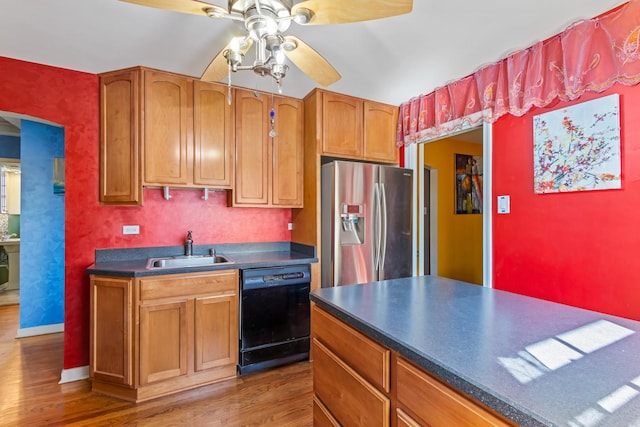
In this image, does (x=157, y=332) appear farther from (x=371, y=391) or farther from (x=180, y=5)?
(x=180, y=5)

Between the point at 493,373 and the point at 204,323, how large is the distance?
6.92 feet

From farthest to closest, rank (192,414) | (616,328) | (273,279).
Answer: (273,279) < (192,414) < (616,328)

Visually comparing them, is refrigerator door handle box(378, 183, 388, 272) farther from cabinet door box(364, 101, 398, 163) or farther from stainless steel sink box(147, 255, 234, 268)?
stainless steel sink box(147, 255, 234, 268)

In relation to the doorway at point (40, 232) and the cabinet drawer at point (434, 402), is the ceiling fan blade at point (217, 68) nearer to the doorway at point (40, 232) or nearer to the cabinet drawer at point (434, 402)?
the cabinet drawer at point (434, 402)

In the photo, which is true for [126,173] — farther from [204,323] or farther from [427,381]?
[427,381]

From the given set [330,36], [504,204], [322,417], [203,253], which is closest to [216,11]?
[330,36]

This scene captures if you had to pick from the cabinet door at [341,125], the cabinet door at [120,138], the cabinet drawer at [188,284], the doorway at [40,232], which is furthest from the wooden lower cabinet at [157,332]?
the doorway at [40,232]

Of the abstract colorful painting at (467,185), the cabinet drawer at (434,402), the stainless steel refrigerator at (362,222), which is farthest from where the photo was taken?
the abstract colorful painting at (467,185)

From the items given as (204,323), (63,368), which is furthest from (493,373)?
(63,368)

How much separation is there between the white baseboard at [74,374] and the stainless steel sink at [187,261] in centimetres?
99

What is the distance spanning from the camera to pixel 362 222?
2.81 meters

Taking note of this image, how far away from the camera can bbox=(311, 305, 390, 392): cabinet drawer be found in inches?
41.9

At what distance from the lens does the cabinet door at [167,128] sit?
2461mm

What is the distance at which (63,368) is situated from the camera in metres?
2.49
